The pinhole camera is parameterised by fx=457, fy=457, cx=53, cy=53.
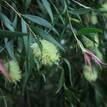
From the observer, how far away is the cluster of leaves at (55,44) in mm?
1327

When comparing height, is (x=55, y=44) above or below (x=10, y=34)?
below

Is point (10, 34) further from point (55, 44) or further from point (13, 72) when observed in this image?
point (55, 44)

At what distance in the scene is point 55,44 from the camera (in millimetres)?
1317

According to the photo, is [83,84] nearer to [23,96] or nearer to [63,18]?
[23,96]

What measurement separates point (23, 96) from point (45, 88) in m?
0.19

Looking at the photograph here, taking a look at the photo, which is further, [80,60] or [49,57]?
[80,60]

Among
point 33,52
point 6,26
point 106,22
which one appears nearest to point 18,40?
point 6,26

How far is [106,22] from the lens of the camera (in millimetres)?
2219

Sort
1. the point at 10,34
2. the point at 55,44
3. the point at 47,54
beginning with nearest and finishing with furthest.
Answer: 1. the point at 10,34
2. the point at 47,54
3. the point at 55,44

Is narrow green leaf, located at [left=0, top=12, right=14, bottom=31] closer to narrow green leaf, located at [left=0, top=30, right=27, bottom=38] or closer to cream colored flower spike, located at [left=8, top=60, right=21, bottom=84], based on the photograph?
cream colored flower spike, located at [left=8, top=60, right=21, bottom=84]

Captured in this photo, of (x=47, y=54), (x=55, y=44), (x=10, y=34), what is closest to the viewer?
(x=10, y=34)

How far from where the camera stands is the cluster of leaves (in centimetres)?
133

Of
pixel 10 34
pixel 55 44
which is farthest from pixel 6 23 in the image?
pixel 10 34

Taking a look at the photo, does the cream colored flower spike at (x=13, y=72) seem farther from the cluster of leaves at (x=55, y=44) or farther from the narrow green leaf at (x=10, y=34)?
the narrow green leaf at (x=10, y=34)
